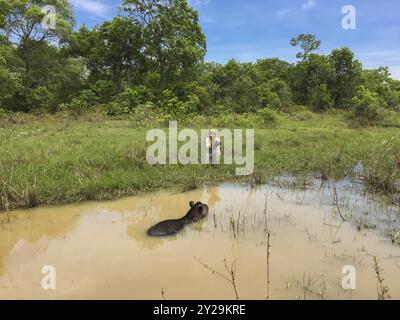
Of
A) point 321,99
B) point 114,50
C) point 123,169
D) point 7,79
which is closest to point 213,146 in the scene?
point 123,169

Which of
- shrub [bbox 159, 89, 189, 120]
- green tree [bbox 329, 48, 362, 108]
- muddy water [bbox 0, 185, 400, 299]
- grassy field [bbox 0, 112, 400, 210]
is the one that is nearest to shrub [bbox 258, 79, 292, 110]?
green tree [bbox 329, 48, 362, 108]

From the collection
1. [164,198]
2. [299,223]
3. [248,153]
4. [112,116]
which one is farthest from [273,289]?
[112,116]

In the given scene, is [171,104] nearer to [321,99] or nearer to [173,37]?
[173,37]

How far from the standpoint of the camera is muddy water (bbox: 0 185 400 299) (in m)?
4.07

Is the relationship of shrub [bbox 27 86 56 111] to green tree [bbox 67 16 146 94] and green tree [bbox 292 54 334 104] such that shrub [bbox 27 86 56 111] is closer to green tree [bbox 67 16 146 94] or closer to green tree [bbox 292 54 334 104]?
green tree [bbox 67 16 146 94]

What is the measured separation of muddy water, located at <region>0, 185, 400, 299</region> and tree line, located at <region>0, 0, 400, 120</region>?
1568 cm

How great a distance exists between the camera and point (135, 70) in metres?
28.3

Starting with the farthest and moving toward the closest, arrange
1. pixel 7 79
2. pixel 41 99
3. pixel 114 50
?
pixel 114 50 < pixel 41 99 < pixel 7 79

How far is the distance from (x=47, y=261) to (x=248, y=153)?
272 inches

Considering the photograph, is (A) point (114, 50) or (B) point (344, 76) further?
(B) point (344, 76)

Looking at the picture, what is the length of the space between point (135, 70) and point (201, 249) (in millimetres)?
25008

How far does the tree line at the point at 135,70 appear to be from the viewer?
2331cm

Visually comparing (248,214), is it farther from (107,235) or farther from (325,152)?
(325,152)

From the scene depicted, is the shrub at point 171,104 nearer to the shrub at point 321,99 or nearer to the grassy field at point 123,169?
the grassy field at point 123,169
